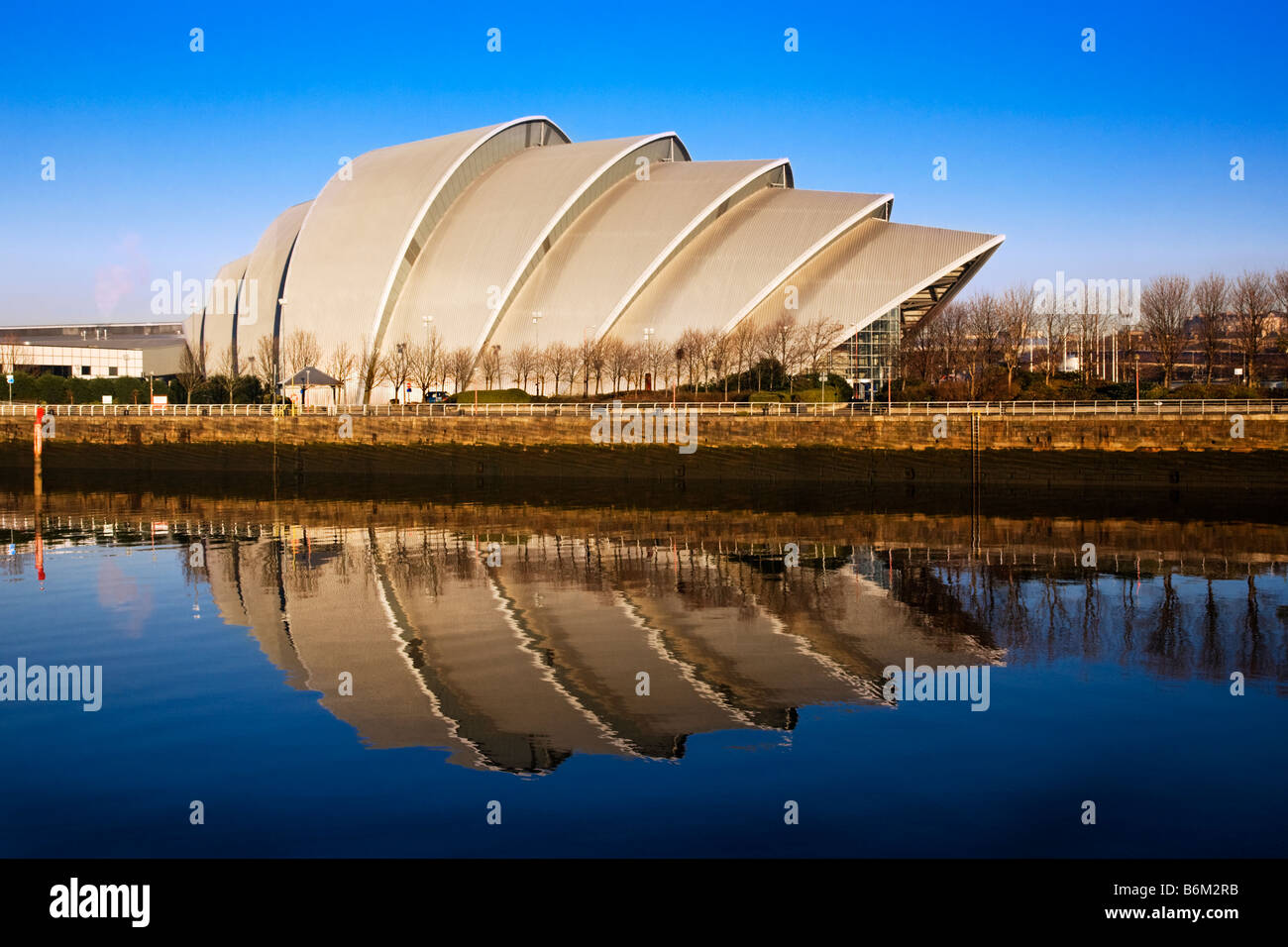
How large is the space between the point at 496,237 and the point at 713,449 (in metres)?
21.4

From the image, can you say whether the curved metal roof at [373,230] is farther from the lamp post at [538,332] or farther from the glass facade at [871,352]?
the glass facade at [871,352]

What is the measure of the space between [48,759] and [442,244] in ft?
162

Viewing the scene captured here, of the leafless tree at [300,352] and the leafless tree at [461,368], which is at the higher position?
the leafless tree at [300,352]

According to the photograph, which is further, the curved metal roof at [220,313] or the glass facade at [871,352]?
the curved metal roof at [220,313]

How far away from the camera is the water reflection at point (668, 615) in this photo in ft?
34.9

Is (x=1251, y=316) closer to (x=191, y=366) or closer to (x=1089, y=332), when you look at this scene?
(x=1089, y=332)

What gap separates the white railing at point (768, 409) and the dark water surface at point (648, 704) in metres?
15.5

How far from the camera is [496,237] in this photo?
55094 mm

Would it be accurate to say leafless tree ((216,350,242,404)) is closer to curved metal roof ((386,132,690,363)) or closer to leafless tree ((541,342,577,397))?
curved metal roof ((386,132,690,363))

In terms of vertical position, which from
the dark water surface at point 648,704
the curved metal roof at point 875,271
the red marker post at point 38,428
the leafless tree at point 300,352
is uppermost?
the curved metal roof at point 875,271

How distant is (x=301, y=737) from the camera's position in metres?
9.68

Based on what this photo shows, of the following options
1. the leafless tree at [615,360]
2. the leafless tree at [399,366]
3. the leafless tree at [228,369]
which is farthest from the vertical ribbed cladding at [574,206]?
the leafless tree at [228,369]

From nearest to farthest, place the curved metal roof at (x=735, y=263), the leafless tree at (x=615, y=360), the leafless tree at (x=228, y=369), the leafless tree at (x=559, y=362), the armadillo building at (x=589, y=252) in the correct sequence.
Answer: the leafless tree at (x=615, y=360), the leafless tree at (x=559, y=362), the curved metal roof at (x=735, y=263), the armadillo building at (x=589, y=252), the leafless tree at (x=228, y=369)
